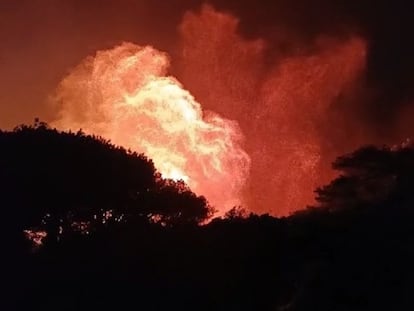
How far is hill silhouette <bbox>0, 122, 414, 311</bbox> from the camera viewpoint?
47438 mm

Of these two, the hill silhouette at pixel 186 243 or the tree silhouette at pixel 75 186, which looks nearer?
the hill silhouette at pixel 186 243

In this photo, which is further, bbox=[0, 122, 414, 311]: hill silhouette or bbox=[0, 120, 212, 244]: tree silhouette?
bbox=[0, 120, 212, 244]: tree silhouette

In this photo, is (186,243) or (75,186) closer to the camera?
(186,243)

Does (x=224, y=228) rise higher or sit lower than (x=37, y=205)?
lower

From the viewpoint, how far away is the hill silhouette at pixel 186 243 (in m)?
47.4

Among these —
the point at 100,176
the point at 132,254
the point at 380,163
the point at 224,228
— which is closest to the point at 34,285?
the point at 132,254

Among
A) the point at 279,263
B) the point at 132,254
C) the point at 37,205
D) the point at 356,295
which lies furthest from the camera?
the point at 37,205

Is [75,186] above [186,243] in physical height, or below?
above

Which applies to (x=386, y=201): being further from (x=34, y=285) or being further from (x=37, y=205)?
(x=37, y=205)

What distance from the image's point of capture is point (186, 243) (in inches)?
2297

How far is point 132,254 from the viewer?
57719mm

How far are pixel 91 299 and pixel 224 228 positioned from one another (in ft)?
32.6

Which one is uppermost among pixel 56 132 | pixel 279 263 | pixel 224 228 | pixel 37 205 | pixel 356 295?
pixel 56 132

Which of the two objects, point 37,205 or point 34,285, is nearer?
point 34,285
